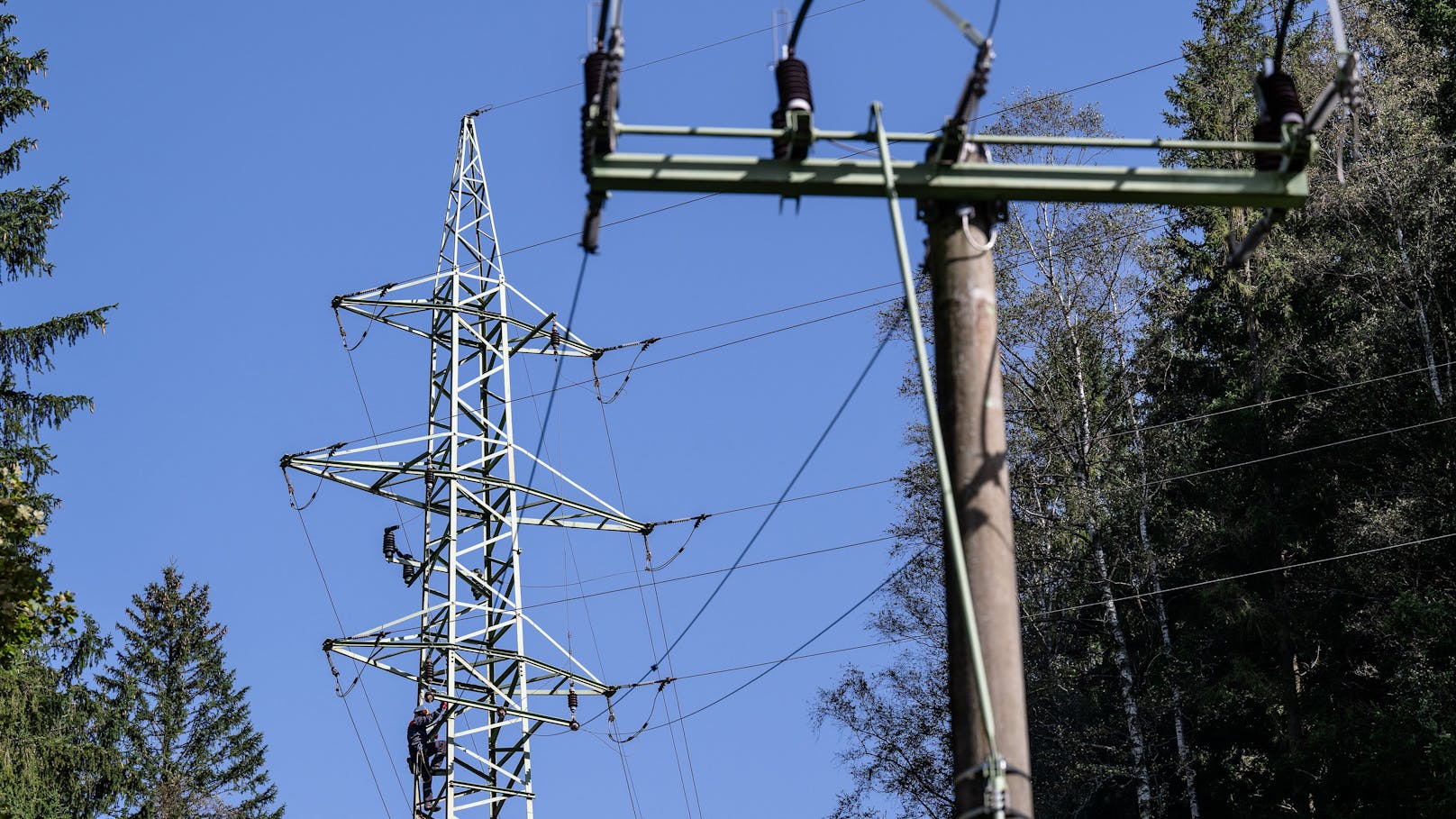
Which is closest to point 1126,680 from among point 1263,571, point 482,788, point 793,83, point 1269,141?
point 1263,571

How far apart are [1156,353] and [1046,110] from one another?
520cm

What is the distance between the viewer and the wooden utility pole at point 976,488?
5824mm

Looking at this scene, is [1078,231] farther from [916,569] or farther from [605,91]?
[605,91]

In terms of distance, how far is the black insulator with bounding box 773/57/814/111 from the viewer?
6977mm

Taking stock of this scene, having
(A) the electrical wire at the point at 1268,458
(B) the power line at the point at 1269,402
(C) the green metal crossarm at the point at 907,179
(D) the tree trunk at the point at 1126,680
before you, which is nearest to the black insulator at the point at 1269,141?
(C) the green metal crossarm at the point at 907,179

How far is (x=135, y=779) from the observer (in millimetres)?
41156

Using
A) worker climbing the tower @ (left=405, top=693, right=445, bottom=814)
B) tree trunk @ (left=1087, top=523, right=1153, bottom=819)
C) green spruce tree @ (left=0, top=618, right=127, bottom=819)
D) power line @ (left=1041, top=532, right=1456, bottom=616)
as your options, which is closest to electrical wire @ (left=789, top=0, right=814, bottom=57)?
worker climbing the tower @ (left=405, top=693, right=445, bottom=814)

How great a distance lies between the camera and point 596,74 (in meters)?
7.12

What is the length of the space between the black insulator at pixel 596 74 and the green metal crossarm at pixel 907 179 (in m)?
0.32

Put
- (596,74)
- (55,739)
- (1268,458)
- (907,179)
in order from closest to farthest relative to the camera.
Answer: (907,179), (596,74), (55,739), (1268,458)

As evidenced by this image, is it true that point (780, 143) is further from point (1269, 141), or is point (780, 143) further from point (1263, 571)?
point (1263, 571)

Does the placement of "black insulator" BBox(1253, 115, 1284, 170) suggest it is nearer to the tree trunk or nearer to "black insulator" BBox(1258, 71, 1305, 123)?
"black insulator" BBox(1258, 71, 1305, 123)

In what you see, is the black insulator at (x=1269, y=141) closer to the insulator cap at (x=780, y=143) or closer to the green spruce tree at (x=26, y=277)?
the insulator cap at (x=780, y=143)

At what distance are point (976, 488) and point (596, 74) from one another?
2428 millimetres
